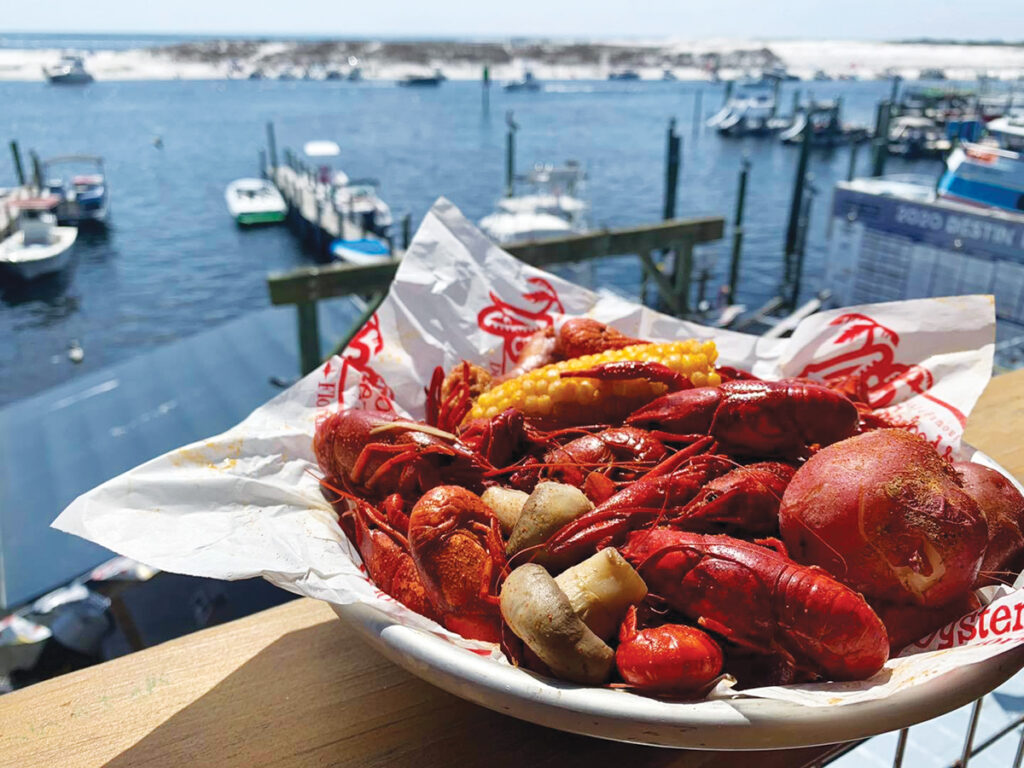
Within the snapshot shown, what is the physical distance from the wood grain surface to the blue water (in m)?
17.5

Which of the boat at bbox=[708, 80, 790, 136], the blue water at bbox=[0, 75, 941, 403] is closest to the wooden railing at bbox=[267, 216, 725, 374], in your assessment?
the blue water at bbox=[0, 75, 941, 403]

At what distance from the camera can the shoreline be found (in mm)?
111125

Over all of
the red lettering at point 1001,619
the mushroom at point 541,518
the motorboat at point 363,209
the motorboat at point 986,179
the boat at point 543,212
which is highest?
the mushroom at point 541,518

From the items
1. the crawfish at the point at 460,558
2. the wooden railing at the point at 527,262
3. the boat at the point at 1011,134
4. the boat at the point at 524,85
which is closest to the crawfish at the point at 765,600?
the crawfish at the point at 460,558

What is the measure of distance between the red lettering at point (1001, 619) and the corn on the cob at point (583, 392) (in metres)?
0.92

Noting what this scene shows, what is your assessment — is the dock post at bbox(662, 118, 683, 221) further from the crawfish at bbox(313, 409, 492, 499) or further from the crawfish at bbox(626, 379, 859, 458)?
the crawfish at bbox(313, 409, 492, 499)

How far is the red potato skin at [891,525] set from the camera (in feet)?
4.28

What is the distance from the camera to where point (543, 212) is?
21969 mm

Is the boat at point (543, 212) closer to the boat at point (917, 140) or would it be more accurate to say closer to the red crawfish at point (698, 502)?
the red crawfish at point (698, 502)

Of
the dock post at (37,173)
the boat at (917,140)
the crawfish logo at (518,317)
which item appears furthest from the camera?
the boat at (917,140)

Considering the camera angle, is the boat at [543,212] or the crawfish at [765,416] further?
the boat at [543,212]

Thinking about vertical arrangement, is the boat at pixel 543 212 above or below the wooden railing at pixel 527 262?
below

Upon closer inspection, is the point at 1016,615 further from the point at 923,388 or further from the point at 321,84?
the point at 321,84

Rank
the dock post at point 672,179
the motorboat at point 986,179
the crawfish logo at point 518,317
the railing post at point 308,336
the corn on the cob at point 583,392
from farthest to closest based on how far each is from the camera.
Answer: the dock post at point 672,179 → the motorboat at point 986,179 → the railing post at point 308,336 → the crawfish logo at point 518,317 → the corn on the cob at point 583,392
